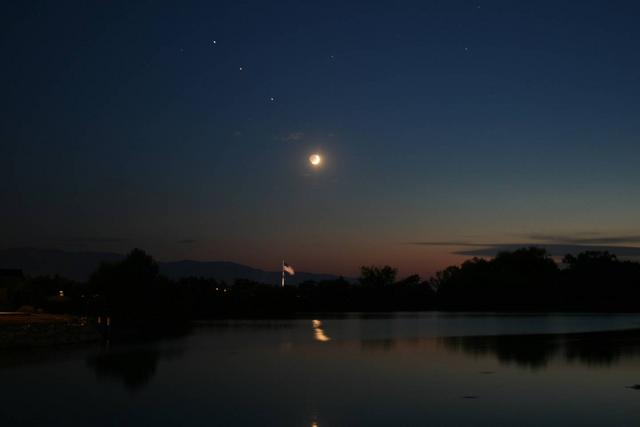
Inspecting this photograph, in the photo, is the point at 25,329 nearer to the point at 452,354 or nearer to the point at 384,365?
the point at 384,365

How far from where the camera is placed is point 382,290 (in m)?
137

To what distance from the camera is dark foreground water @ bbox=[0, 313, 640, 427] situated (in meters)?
17.0

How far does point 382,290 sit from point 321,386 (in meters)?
115

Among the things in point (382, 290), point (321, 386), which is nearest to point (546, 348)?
point (321, 386)

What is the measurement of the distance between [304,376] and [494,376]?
254 inches

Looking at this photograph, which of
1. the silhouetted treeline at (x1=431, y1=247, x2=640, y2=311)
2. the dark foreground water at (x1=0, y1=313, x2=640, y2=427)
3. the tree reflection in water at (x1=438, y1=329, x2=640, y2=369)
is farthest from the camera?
the silhouetted treeline at (x1=431, y1=247, x2=640, y2=311)

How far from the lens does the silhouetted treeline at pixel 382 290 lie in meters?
80.5

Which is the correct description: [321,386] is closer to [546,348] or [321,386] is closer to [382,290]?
[546,348]

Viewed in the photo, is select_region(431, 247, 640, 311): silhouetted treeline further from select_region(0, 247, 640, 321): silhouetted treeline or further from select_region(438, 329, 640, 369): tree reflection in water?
select_region(438, 329, 640, 369): tree reflection in water

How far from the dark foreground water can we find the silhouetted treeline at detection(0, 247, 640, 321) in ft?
138

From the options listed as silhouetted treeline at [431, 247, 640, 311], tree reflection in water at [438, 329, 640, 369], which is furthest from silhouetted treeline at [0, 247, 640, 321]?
tree reflection in water at [438, 329, 640, 369]

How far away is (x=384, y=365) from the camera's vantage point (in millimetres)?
29281

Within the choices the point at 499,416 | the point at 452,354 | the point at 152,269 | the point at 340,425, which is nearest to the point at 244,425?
the point at 340,425

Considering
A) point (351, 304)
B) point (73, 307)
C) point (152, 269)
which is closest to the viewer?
point (73, 307)
